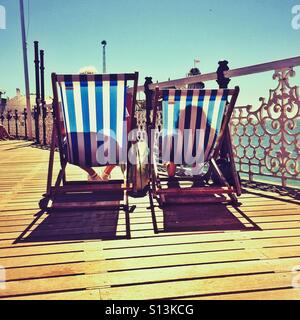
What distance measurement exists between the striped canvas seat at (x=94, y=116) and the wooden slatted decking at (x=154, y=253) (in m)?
0.59

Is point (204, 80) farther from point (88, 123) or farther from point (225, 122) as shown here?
point (88, 123)

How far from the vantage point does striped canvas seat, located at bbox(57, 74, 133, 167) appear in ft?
8.91

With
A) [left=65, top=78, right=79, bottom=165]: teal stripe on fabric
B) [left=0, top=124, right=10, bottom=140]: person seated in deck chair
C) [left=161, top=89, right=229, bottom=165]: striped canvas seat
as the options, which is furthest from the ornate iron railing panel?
[left=0, top=124, right=10, bottom=140]: person seated in deck chair

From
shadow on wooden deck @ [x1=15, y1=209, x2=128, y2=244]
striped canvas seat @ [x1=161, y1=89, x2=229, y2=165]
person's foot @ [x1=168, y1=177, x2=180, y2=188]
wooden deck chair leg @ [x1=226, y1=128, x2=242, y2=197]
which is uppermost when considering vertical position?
striped canvas seat @ [x1=161, y1=89, x2=229, y2=165]

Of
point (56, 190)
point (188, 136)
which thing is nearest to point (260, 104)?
point (188, 136)

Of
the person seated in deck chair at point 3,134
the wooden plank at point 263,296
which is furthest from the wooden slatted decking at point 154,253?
the person seated in deck chair at point 3,134

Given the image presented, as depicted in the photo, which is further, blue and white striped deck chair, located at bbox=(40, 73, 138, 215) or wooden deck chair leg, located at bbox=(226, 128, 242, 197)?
wooden deck chair leg, located at bbox=(226, 128, 242, 197)

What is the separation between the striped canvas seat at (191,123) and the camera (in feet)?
9.45

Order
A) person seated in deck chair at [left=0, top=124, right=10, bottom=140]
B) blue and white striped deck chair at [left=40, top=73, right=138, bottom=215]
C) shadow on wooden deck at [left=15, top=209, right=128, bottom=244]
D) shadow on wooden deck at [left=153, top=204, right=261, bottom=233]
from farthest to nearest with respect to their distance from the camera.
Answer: person seated in deck chair at [left=0, top=124, right=10, bottom=140] → blue and white striped deck chair at [left=40, top=73, right=138, bottom=215] → shadow on wooden deck at [left=153, top=204, right=261, bottom=233] → shadow on wooden deck at [left=15, top=209, right=128, bottom=244]

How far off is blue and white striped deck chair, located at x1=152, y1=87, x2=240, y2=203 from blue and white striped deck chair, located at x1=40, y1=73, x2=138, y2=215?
34 cm

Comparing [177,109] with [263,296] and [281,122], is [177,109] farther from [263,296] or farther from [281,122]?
[263,296]

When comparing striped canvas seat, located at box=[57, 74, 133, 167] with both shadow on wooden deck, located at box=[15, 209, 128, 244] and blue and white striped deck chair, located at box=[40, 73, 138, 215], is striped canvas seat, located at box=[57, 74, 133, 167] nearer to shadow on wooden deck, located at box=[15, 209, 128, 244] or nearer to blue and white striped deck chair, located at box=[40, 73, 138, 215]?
blue and white striped deck chair, located at box=[40, 73, 138, 215]

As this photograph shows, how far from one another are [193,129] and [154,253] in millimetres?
1488

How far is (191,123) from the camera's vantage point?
9.82 feet
